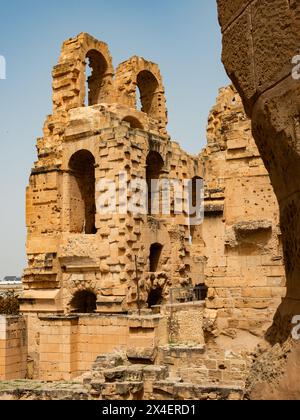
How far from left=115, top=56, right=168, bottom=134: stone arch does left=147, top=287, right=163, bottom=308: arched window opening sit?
735 cm

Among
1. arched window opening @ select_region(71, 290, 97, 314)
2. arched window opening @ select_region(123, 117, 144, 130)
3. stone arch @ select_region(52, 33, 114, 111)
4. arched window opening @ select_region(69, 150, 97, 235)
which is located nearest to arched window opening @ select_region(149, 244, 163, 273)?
arched window opening @ select_region(71, 290, 97, 314)

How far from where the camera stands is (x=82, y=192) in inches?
795

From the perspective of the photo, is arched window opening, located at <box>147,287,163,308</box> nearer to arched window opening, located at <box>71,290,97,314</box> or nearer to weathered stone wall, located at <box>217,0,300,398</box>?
arched window opening, located at <box>71,290,97,314</box>

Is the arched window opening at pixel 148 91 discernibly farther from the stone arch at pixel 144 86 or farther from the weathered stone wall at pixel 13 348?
the weathered stone wall at pixel 13 348

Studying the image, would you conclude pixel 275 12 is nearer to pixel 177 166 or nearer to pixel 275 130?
pixel 275 130

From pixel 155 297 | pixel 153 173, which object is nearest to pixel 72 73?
pixel 153 173

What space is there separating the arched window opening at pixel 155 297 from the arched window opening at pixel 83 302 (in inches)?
78.2

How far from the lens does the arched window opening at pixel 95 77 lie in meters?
22.6

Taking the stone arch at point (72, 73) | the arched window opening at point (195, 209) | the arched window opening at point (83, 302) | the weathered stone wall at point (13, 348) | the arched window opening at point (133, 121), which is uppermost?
the stone arch at point (72, 73)

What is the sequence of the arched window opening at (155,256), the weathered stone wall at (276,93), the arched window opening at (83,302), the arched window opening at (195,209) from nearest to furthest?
the weathered stone wall at (276,93)
the arched window opening at (83,302)
the arched window opening at (155,256)
the arched window opening at (195,209)

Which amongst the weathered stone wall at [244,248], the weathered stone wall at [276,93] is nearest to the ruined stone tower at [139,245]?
the weathered stone wall at [244,248]

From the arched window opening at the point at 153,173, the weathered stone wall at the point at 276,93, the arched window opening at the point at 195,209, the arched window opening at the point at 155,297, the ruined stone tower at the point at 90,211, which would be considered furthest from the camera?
the arched window opening at the point at 195,209

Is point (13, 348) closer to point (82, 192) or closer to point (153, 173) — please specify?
point (82, 192)

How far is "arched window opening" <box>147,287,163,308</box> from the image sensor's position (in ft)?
64.3
